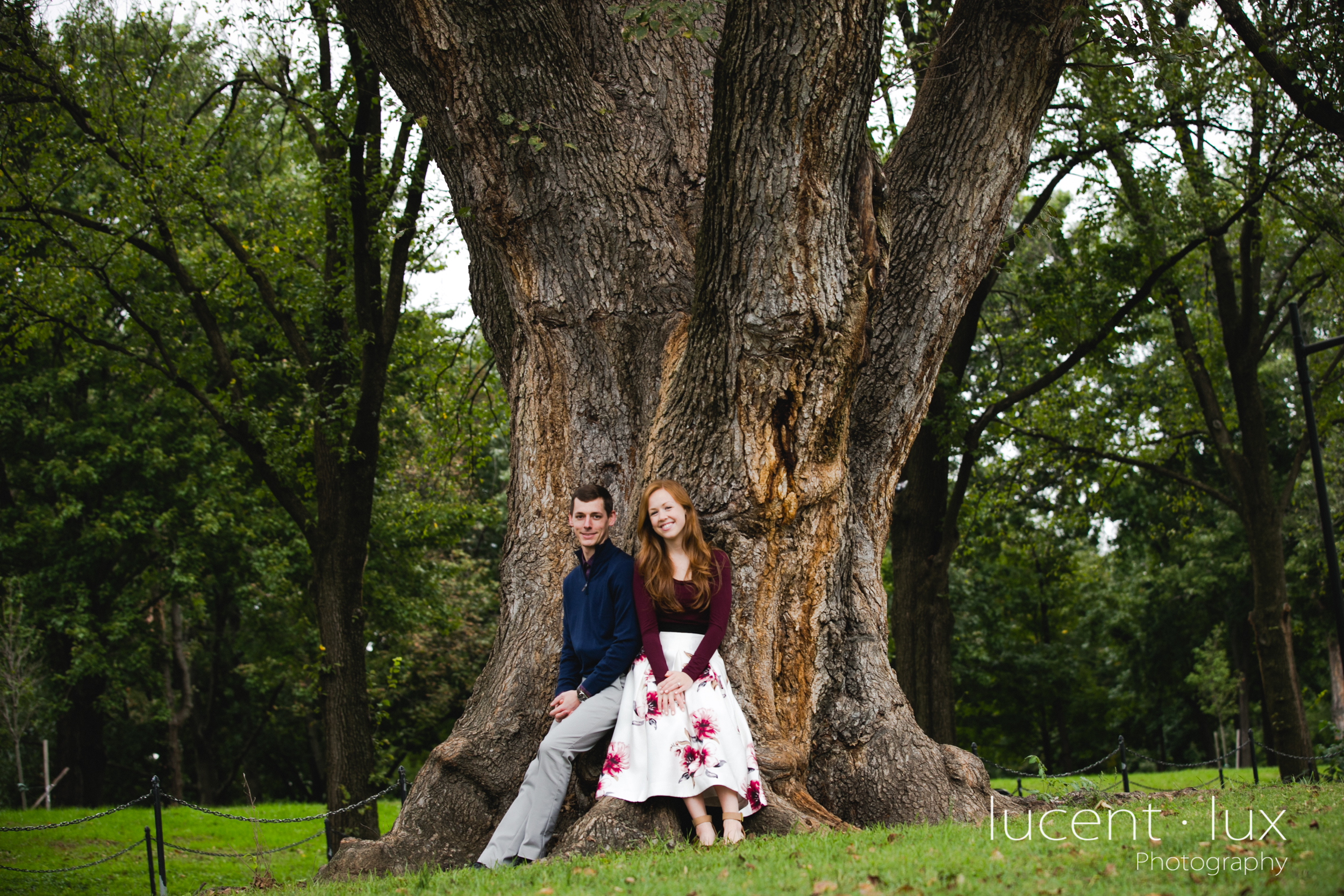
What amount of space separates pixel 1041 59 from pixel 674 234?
2733 millimetres

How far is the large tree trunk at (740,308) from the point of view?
5508 millimetres

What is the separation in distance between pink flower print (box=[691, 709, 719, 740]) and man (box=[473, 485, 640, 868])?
486 mm

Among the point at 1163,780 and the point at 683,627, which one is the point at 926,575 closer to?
the point at 683,627

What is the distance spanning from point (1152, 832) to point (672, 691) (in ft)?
8.03

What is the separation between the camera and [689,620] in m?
5.46

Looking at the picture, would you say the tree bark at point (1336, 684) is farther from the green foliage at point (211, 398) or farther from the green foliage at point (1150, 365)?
the green foliage at point (211, 398)

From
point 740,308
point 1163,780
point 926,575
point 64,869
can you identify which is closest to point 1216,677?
point 1163,780

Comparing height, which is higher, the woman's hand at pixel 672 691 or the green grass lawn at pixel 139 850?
the woman's hand at pixel 672 691

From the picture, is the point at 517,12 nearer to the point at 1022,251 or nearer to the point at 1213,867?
Result: the point at 1213,867

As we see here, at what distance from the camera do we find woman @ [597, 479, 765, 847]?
5223 millimetres

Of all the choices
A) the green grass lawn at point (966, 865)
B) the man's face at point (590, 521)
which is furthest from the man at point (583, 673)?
the green grass lawn at point (966, 865)

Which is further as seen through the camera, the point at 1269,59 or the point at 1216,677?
the point at 1216,677

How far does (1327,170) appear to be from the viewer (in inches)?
458

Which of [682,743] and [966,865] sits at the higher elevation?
[682,743]
